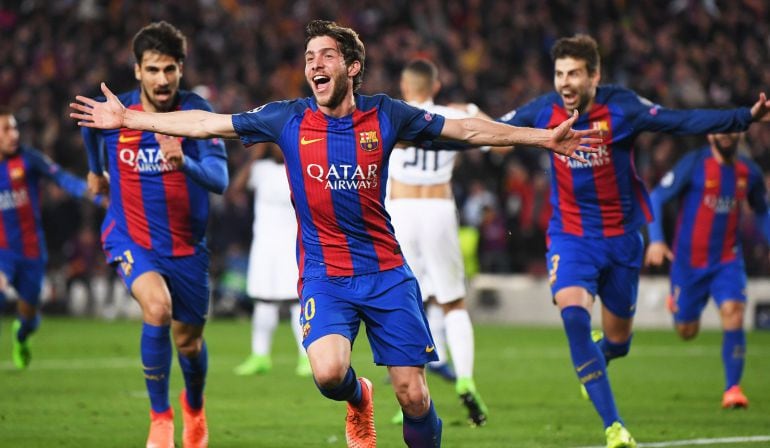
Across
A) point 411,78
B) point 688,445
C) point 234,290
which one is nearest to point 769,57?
point 234,290

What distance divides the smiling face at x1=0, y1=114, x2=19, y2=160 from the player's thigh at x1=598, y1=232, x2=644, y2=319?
22.3ft

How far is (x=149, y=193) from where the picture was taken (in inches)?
335

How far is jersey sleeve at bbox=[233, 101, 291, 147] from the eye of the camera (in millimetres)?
6844

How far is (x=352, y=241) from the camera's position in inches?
270

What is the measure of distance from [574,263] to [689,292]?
3.59m

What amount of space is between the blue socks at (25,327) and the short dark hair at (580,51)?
281 inches

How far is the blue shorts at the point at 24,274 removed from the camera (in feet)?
44.4

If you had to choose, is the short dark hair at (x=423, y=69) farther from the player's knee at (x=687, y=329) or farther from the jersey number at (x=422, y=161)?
the player's knee at (x=687, y=329)

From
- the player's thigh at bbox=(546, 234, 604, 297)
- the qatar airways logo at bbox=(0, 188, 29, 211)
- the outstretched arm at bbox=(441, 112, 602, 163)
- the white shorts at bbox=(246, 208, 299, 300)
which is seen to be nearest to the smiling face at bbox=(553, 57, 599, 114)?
the player's thigh at bbox=(546, 234, 604, 297)

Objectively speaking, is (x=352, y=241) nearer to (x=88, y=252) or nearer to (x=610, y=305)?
(x=610, y=305)

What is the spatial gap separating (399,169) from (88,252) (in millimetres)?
14004

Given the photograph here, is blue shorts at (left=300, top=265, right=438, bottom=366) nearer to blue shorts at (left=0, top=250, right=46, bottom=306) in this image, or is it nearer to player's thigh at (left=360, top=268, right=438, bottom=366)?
player's thigh at (left=360, top=268, right=438, bottom=366)

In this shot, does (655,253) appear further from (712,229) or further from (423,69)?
(423,69)

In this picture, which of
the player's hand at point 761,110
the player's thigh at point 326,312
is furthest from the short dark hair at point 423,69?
the player's thigh at point 326,312
